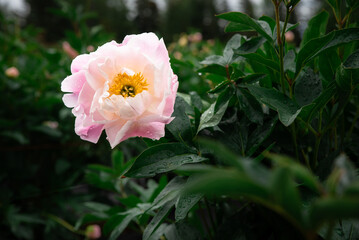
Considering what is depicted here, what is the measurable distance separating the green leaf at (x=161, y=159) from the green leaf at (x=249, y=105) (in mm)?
88

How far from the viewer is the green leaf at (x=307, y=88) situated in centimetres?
44

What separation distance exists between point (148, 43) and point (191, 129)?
0.42 feet

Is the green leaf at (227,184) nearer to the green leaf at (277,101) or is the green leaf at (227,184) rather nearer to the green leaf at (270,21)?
the green leaf at (277,101)

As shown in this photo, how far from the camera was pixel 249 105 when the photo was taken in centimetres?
41

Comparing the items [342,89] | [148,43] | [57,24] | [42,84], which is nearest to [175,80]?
[148,43]

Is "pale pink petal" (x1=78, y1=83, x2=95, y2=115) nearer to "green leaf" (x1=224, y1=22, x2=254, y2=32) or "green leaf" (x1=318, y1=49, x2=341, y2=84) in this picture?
"green leaf" (x1=224, y1=22, x2=254, y2=32)

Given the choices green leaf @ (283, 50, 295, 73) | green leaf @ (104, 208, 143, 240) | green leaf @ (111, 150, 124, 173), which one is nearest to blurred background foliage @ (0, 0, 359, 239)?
green leaf @ (111, 150, 124, 173)

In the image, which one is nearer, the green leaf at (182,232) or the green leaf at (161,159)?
the green leaf at (161,159)

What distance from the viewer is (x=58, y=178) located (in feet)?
3.97

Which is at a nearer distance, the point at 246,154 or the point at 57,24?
the point at 246,154

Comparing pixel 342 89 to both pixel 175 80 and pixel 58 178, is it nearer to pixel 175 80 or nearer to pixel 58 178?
pixel 175 80

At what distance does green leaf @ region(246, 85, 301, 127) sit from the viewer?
1.18ft

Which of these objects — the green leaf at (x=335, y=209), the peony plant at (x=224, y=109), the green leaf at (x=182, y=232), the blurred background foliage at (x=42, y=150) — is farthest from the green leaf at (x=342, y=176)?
the blurred background foliage at (x=42, y=150)

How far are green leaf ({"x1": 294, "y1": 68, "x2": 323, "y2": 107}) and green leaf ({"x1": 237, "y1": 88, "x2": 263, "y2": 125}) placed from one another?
74 mm
